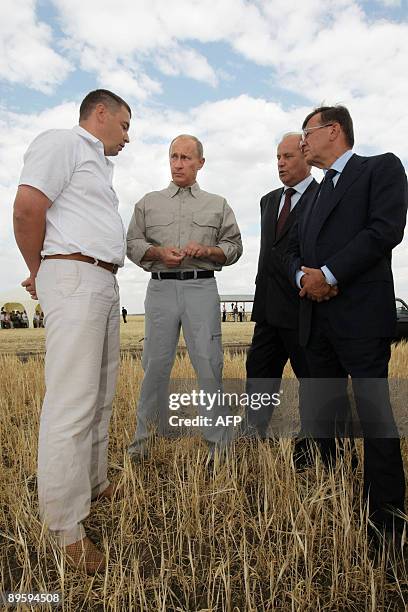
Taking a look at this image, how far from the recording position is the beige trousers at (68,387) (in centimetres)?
230

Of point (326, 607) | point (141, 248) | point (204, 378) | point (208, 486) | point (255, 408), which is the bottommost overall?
point (326, 607)

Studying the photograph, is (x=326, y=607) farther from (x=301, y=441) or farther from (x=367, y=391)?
(x=301, y=441)

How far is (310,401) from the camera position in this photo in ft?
11.2

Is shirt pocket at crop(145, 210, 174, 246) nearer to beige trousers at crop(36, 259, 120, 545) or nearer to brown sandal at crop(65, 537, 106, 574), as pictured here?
beige trousers at crop(36, 259, 120, 545)

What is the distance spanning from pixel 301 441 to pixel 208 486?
1.01m

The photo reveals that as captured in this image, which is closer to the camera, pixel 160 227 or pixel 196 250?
pixel 196 250

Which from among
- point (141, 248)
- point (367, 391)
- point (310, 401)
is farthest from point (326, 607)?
point (141, 248)

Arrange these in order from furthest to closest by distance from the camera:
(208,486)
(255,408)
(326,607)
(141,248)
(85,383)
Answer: (255,408) → (141,248) → (208,486) → (85,383) → (326,607)

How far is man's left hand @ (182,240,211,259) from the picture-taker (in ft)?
11.6

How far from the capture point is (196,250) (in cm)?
354

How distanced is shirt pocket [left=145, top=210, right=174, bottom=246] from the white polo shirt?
3.77ft

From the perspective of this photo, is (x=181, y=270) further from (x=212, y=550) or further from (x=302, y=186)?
(x=212, y=550)

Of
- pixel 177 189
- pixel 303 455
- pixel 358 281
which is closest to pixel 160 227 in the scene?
pixel 177 189
